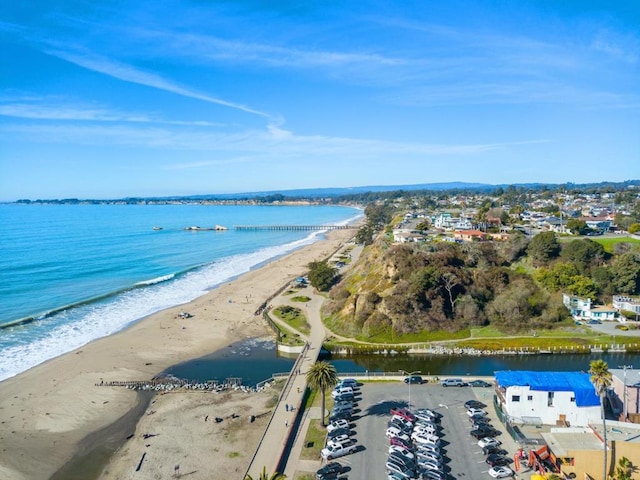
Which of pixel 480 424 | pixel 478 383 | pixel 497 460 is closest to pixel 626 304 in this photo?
pixel 478 383

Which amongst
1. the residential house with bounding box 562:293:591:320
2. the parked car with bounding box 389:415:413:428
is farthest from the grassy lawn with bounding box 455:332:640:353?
the parked car with bounding box 389:415:413:428

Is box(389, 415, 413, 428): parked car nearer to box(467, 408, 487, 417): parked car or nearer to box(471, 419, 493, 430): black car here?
box(471, 419, 493, 430): black car

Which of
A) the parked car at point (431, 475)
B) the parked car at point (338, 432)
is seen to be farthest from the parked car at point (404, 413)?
the parked car at point (431, 475)

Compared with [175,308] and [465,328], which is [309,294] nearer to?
[175,308]

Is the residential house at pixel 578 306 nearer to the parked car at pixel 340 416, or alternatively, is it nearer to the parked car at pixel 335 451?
the parked car at pixel 340 416

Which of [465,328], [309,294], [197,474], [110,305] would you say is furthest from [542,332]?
[110,305]

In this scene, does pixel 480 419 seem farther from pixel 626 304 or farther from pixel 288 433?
pixel 626 304
